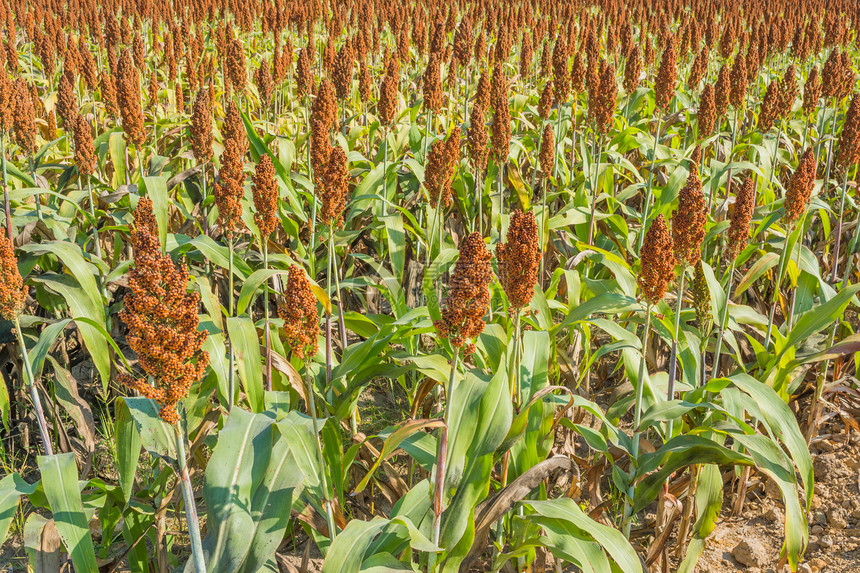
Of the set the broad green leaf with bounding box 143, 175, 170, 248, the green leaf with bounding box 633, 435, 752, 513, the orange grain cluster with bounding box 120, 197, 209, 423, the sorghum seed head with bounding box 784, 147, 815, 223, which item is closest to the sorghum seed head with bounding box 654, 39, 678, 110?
the sorghum seed head with bounding box 784, 147, 815, 223

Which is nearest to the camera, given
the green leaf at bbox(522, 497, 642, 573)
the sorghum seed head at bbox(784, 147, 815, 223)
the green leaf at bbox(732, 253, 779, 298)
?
the green leaf at bbox(522, 497, 642, 573)

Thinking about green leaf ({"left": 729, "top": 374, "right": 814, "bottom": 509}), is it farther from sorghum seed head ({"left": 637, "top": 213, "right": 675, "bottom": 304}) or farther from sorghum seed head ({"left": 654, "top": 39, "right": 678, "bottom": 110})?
sorghum seed head ({"left": 654, "top": 39, "right": 678, "bottom": 110})

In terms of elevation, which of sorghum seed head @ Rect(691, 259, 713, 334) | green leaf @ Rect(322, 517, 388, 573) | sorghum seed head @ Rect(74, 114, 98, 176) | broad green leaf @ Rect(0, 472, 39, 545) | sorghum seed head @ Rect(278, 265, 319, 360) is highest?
sorghum seed head @ Rect(74, 114, 98, 176)

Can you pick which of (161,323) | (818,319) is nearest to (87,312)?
(161,323)

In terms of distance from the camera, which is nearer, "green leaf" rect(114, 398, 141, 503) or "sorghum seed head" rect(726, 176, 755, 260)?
"green leaf" rect(114, 398, 141, 503)

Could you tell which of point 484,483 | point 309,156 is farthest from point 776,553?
point 309,156

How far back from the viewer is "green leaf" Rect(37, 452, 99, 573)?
227 cm

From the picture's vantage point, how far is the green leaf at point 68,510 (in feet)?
7.46

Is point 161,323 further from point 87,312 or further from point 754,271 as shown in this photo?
point 754,271

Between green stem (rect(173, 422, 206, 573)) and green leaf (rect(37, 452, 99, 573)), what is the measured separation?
495 millimetres

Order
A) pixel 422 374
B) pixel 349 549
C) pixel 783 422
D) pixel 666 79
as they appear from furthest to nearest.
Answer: pixel 666 79, pixel 422 374, pixel 783 422, pixel 349 549

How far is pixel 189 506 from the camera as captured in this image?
193 cm

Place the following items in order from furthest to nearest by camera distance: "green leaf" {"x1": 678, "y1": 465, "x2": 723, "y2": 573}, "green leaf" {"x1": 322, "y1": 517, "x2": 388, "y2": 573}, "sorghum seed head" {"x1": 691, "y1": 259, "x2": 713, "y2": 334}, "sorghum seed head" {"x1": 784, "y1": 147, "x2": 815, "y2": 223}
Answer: "sorghum seed head" {"x1": 784, "y1": 147, "x2": 815, "y2": 223}
"green leaf" {"x1": 678, "y1": 465, "x2": 723, "y2": 573}
"sorghum seed head" {"x1": 691, "y1": 259, "x2": 713, "y2": 334}
"green leaf" {"x1": 322, "y1": 517, "x2": 388, "y2": 573}

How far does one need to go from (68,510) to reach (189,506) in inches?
26.4
